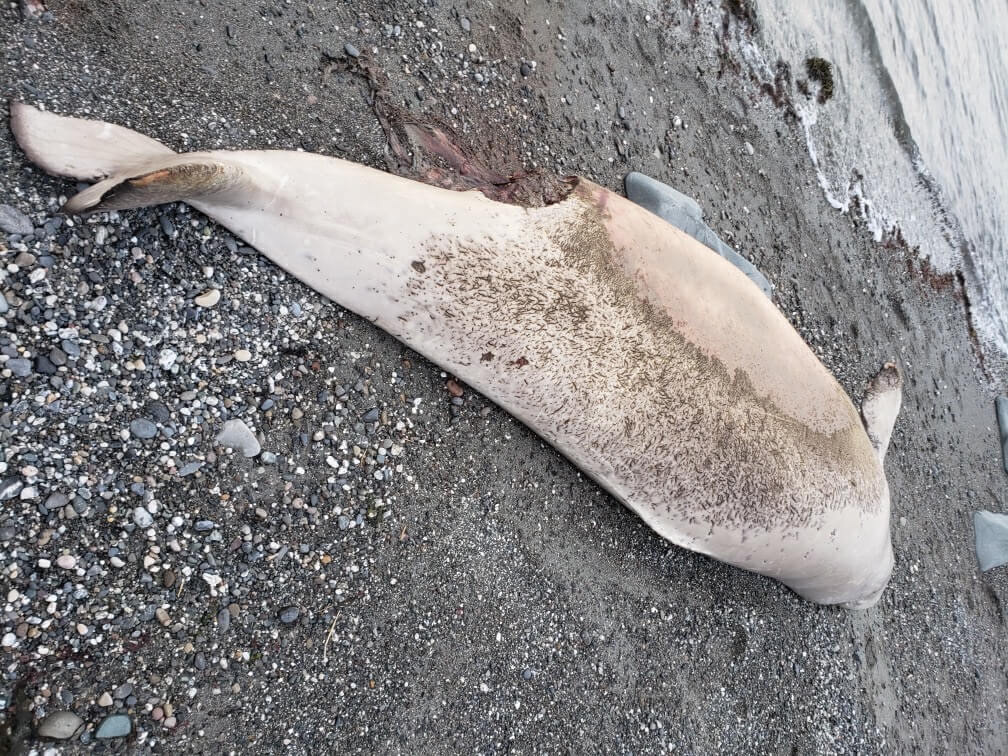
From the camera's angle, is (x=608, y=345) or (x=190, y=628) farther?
(x=608, y=345)

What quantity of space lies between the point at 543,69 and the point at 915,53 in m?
4.84

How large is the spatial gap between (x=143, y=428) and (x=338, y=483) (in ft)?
2.57

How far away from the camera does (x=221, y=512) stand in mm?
2740

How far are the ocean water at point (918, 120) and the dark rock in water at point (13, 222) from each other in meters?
4.73

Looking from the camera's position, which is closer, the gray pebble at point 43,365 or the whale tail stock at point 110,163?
the whale tail stock at point 110,163

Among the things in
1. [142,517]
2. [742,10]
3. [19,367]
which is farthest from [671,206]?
[19,367]

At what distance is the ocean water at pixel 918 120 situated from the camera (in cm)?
561

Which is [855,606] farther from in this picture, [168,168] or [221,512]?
[168,168]

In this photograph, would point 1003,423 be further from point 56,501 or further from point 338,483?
point 56,501

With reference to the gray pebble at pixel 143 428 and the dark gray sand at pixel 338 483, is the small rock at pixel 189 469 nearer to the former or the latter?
the dark gray sand at pixel 338 483

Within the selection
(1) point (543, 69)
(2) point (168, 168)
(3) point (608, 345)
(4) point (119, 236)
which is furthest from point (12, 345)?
(1) point (543, 69)

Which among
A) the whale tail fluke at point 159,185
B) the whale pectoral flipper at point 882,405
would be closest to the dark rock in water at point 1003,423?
the whale pectoral flipper at point 882,405

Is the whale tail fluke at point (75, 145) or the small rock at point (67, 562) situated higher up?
the whale tail fluke at point (75, 145)

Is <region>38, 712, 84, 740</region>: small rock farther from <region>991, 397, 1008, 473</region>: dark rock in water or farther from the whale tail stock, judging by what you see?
<region>991, 397, 1008, 473</region>: dark rock in water
